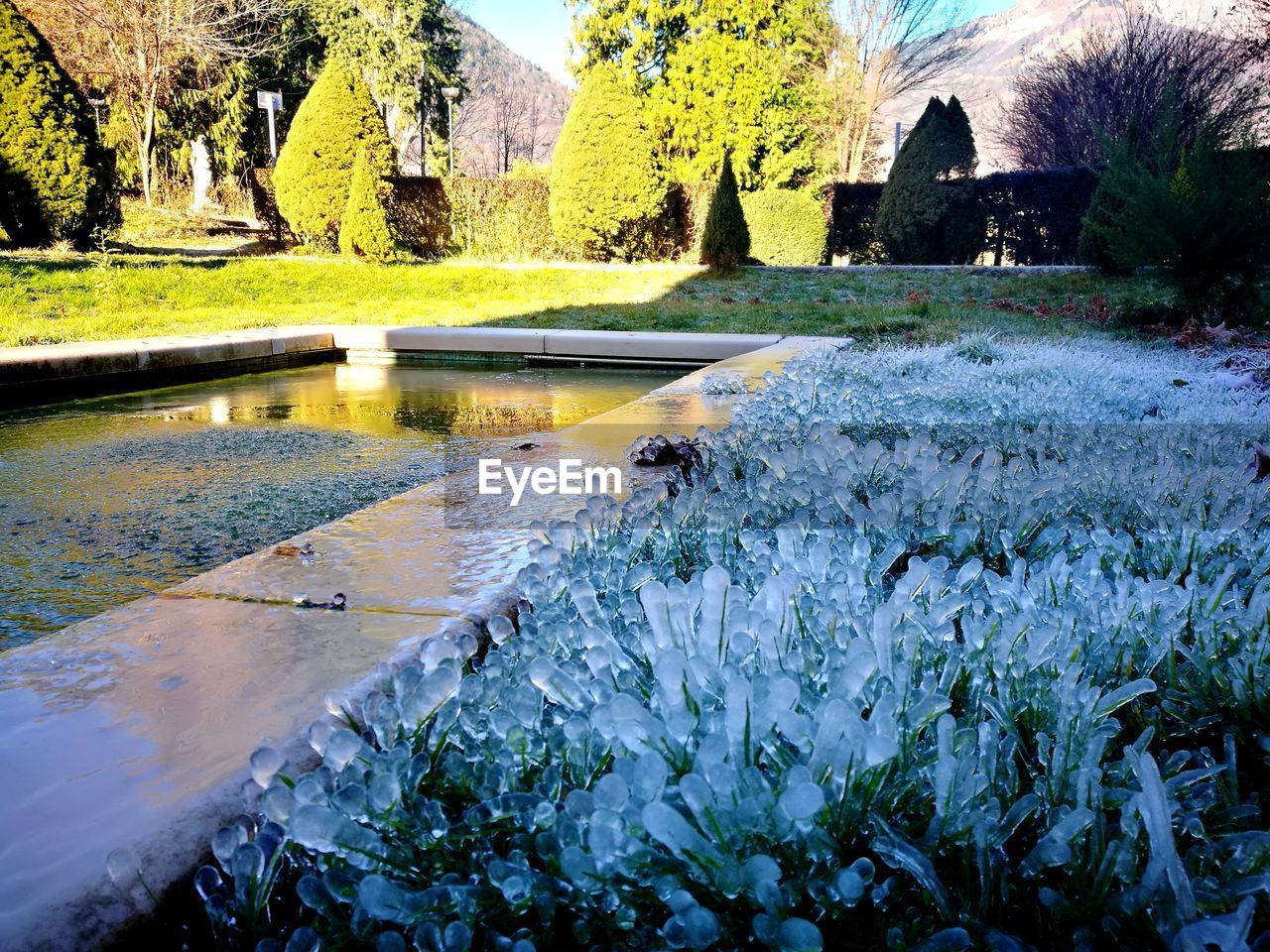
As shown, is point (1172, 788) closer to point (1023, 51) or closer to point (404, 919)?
point (404, 919)

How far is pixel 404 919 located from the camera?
0.59m

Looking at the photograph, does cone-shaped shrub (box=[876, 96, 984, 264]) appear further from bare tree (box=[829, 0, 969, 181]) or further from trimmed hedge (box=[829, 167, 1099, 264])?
bare tree (box=[829, 0, 969, 181])

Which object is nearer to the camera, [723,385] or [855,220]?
[723,385]

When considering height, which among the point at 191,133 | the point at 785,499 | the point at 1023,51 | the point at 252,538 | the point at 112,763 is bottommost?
the point at 252,538

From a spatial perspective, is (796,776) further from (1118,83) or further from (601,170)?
(1118,83)

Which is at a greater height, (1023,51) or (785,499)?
(1023,51)

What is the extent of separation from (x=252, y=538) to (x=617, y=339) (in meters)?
4.47

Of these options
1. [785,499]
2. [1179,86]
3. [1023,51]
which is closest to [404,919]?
[785,499]

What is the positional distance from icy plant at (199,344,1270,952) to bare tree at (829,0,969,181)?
2536cm

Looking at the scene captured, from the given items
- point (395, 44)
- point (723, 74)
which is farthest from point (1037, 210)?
point (395, 44)

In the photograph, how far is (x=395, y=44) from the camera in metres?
27.4

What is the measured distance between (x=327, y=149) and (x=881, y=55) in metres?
15.8

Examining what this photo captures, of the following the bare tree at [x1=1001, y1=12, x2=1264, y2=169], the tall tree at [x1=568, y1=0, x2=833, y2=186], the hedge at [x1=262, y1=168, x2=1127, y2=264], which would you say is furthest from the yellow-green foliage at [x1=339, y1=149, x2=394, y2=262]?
the bare tree at [x1=1001, y1=12, x2=1264, y2=169]

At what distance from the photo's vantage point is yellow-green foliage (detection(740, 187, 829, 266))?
16.8 meters
